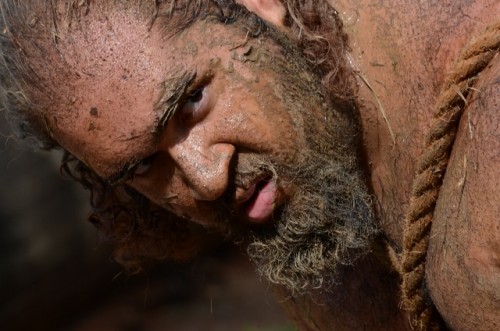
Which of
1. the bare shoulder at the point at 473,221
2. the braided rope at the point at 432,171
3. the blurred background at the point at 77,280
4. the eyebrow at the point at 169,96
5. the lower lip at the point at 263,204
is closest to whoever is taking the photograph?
the bare shoulder at the point at 473,221

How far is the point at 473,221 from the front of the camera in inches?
77.5

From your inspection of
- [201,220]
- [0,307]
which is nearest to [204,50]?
[201,220]

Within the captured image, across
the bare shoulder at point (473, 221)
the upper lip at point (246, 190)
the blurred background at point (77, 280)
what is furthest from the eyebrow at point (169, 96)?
the blurred background at point (77, 280)

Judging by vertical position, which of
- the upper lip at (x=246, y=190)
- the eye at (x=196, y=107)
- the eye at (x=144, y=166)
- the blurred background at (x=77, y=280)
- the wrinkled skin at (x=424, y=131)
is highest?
the wrinkled skin at (x=424, y=131)

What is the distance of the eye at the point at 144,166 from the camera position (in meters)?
2.35

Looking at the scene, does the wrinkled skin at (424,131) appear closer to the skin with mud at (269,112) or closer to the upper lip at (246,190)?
the skin with mud at (269,112)

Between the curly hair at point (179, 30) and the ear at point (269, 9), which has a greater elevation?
the ear at point (269, 9)

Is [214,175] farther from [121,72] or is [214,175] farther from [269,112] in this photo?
[121,72]

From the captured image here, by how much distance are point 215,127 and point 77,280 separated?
11.0 ft

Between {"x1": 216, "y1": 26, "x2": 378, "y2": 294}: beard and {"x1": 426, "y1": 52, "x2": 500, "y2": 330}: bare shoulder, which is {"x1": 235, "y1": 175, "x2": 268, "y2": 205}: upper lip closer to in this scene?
{"x1": 216, "y1": 26, "x2": 378, "y2": 294}: beard

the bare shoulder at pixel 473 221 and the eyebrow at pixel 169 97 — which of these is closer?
the bare shoulder at pixel 473 221

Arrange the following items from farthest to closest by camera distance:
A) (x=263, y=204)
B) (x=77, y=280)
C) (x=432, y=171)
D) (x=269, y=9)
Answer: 1. (x=77, y=280)
2. (x=269, y=9)
3. (x=263, y=204)
4. (x=432, y=171)

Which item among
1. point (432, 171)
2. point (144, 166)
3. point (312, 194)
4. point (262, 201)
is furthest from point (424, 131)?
point (144, 166)

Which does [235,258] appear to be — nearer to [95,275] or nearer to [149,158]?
[95,275]
